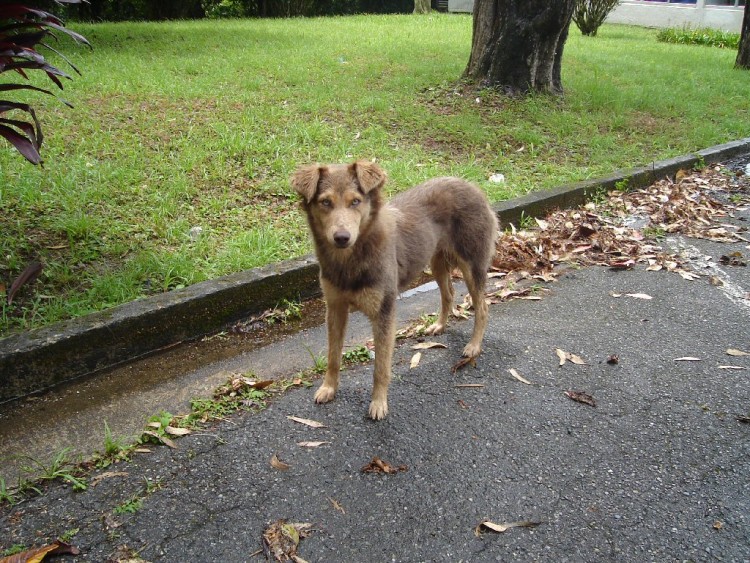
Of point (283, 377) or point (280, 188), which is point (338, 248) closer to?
point (283, 377)

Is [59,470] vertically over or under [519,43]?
under

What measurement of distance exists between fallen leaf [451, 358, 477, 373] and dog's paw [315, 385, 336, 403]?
80cm

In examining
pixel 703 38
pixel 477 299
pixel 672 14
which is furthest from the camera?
pixel 672 14

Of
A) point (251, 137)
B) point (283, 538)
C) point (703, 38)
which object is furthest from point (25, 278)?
point (703, 38)

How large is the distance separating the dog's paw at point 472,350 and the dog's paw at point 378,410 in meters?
0.82

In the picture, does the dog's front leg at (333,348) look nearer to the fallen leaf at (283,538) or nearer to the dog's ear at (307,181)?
the dog's ear at (307,181)

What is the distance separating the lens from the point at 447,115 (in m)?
8.16

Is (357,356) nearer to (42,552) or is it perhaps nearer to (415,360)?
(415,360)

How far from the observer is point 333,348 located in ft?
11.7

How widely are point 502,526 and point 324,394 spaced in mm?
1294

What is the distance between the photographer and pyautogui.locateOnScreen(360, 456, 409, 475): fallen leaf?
293 cm

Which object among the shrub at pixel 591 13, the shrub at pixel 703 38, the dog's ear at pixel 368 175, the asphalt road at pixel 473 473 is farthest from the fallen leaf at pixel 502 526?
the shrub at pixel 703 38

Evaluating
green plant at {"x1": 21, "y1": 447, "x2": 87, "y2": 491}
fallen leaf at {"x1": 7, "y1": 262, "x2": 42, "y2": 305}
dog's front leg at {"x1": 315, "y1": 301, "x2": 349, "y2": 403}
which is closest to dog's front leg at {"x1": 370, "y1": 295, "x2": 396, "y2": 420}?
dog's front leg at {"x1": 315, "y1": 301, "x2": 349, "y2": 403}

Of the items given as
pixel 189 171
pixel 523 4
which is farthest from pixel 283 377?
pixel 523 4
